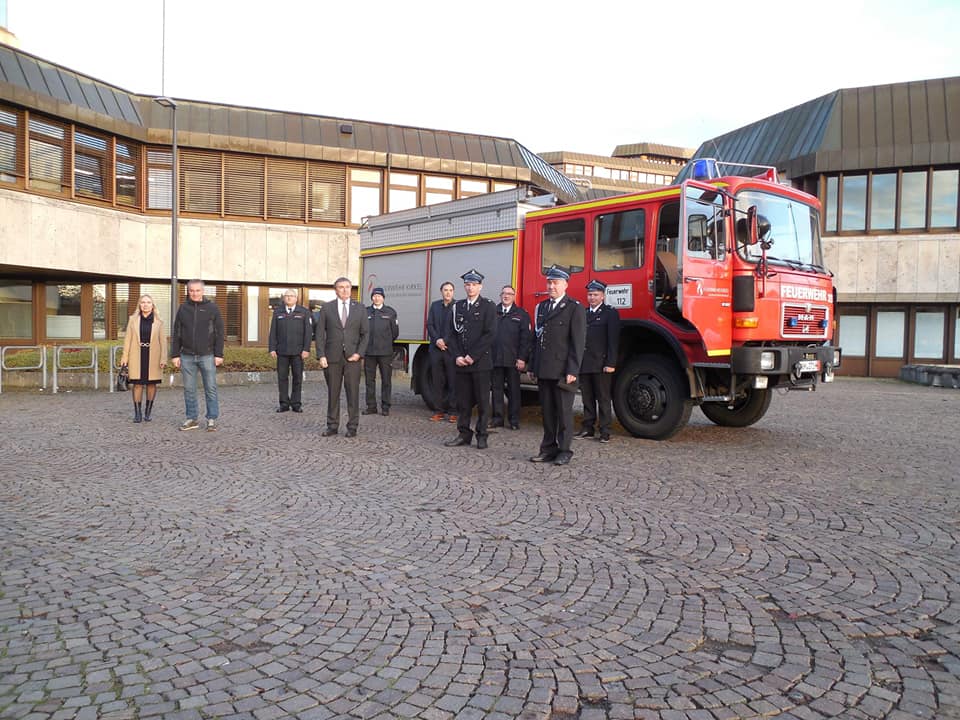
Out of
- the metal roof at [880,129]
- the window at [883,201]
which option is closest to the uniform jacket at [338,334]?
the metal roof at [880,129]

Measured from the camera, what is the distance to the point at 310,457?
26.4ft

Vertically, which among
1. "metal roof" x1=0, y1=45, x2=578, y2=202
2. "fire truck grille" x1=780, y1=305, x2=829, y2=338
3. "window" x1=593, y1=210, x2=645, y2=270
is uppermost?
"metal roof" x1=0, y1=45, x2=578, y2=202

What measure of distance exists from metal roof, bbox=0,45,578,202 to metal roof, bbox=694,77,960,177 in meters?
7.74

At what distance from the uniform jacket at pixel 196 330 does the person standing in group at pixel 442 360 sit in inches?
115

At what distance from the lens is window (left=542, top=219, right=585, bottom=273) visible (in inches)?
393

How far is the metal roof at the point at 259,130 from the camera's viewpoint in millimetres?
18875

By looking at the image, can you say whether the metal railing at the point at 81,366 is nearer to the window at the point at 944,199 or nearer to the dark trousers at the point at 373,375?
the dark trousers at the point at 373,375

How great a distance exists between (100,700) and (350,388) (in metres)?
6.95

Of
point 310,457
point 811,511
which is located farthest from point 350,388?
point 811,511

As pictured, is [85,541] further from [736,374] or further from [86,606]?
[736,374]

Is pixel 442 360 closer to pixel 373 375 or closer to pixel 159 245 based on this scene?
pixel 373 375

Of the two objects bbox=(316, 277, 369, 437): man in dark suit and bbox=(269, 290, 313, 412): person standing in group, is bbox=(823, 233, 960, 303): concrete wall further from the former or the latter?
bbox=(316, 277, 369, 437): man in dark suit

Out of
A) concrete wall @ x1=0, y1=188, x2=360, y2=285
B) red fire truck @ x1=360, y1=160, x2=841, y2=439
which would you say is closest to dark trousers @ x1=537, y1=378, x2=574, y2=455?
red fire truck @ x1=360, y1=160, x2=841, y2=439

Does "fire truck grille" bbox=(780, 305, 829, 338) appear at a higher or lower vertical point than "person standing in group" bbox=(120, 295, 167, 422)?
higher
